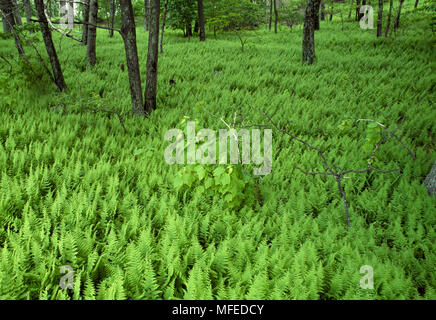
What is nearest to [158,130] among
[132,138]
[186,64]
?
[132,138]

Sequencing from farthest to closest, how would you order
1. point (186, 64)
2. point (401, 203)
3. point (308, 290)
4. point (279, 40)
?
point (279, 40) < point (186, 64) < point (401, 203) < point (308, 290)

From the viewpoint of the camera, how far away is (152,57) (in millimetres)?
6305

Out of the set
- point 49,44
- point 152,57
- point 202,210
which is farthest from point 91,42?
point 202,210

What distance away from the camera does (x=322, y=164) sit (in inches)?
174

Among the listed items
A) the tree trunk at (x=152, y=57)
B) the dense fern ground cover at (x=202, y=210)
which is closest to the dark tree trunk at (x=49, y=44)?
the dense fern ground cover at (x=202, y=210)

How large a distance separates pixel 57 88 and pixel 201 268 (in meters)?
7.34

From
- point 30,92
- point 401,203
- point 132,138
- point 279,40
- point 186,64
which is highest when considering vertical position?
point 279,40

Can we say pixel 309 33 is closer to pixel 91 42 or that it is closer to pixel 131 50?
pixel 131 50

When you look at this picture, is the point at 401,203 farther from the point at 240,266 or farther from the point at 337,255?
the point at 240,266

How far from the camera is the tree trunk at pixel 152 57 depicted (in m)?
6.00

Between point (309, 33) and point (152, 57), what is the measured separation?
6949 millimetres

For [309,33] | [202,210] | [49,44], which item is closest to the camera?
[202,210]

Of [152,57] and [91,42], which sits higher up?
[91,42]
